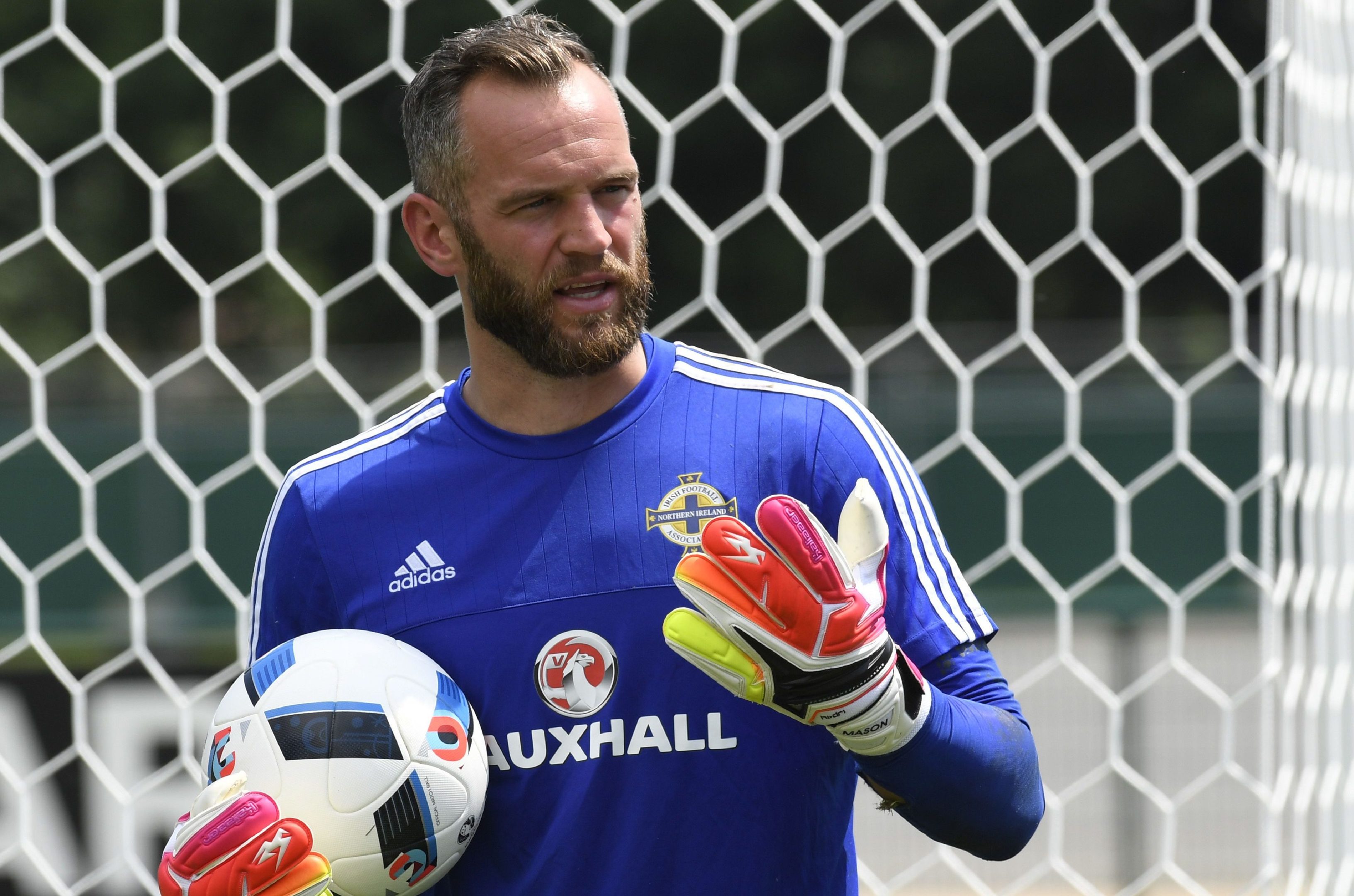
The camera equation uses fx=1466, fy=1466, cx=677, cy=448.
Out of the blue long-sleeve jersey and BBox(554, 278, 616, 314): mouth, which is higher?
BBox(554, 278, 616, 314): mouth

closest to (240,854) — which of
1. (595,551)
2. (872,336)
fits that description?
(595,551)

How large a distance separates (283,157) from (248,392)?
1155 centimetres

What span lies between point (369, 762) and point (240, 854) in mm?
218

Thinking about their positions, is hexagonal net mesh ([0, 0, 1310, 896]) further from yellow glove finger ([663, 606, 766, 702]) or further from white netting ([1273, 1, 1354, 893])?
yellow glove finger ([663, 606, 766, 702])

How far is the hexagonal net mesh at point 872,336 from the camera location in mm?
3135

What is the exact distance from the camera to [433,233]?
2.11 m

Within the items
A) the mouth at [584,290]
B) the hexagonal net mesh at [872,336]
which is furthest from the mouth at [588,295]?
the hexagonal net mesh at [872,336]

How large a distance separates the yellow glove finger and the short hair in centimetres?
76

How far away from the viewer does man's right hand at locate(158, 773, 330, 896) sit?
1.61m

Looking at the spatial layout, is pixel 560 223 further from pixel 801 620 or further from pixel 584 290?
pixel 801 620

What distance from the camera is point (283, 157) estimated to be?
14.1 metres

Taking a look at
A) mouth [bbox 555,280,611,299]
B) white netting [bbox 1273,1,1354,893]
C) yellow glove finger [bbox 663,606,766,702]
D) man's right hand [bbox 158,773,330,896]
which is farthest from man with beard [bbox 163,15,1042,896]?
white netting [bbox 1273,1,1354,893]

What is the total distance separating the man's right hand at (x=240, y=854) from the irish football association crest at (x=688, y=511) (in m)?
0.56

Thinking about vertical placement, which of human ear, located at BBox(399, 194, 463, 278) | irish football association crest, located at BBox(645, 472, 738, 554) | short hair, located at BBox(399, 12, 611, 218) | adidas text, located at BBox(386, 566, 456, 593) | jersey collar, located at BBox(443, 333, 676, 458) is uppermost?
short hair, located at BBox(399, 12, 611, 218)
